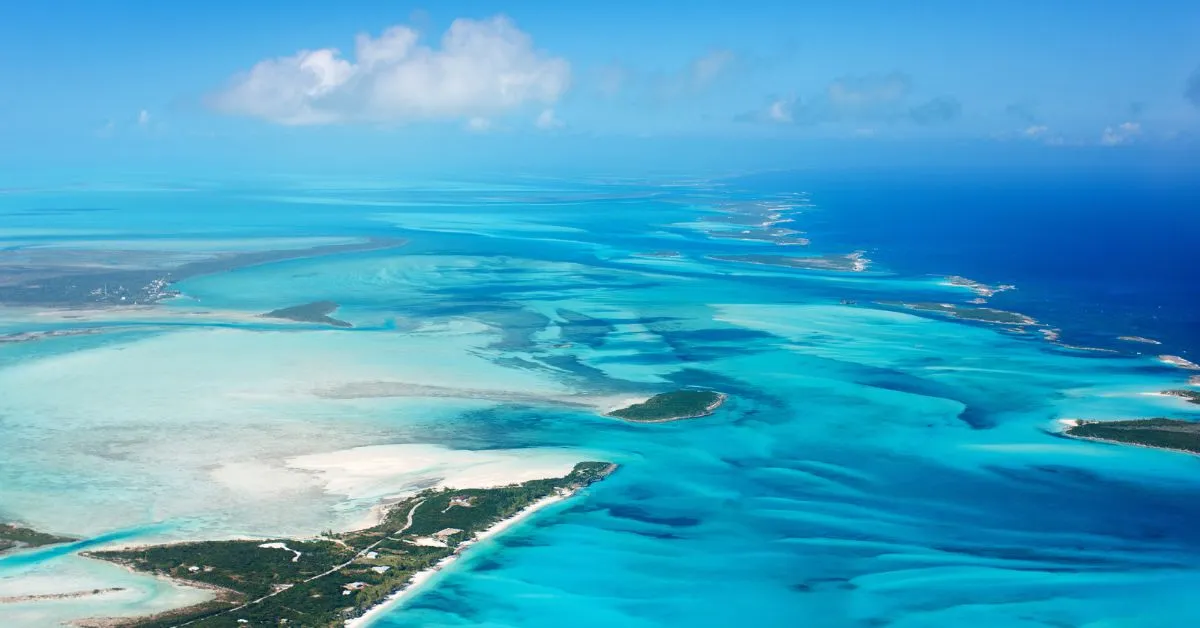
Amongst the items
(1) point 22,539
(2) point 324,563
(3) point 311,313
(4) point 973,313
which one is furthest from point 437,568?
(4) point 973,313

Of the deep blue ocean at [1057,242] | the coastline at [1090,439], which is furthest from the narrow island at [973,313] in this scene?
the coastline at [1090,439]

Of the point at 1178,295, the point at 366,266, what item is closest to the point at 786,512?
the point at 1178,295

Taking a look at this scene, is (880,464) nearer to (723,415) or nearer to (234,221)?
(723,415)

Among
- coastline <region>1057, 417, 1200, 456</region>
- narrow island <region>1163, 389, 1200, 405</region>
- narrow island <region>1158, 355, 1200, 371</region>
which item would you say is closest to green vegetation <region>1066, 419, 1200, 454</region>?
coastline <region>1057, 417, 1200, 456</region>

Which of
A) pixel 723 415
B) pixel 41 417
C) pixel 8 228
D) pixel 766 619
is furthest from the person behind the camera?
pixel 8 228

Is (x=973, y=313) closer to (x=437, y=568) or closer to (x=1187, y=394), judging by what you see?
(x=1187, y=394)

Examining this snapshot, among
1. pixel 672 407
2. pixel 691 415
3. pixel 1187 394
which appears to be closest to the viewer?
pixel 691 415

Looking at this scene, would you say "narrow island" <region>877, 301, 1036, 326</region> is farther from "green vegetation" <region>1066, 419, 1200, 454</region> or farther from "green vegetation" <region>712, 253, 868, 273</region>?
"green vegetation" <region>1066, 419, 1200, 454</region>
